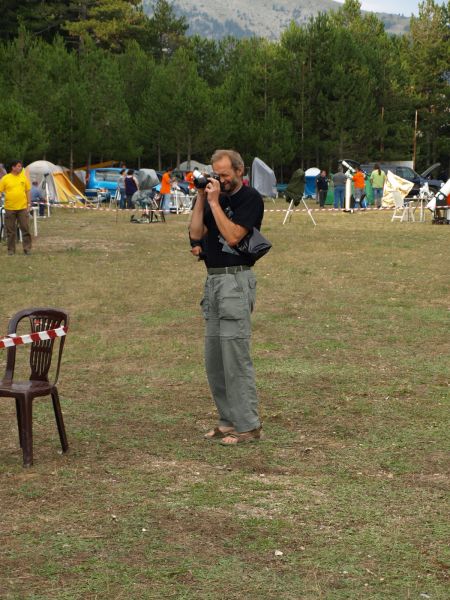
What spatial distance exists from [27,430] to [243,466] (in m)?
1.32

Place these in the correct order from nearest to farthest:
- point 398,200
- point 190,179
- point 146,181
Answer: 1. point 190,179
2. point 398,200
3. point 146,181

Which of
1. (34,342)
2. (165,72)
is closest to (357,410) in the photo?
(34,342)

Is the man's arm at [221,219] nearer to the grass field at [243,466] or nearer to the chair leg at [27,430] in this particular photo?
the grass field at [243,466]

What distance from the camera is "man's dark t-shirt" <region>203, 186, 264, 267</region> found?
6387 millimetres

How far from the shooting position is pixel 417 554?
4723 millimetres

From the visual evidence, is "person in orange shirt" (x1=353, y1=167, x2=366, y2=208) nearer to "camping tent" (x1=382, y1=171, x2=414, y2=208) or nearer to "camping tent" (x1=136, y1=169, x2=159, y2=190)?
"camping tent" (x1=382, y1=171, x2=414, y2=208)

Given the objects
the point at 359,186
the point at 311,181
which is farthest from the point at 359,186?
the point at 311,181

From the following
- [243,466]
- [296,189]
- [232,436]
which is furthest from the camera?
[296,189]

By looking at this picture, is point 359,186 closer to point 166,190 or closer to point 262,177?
point 166,190

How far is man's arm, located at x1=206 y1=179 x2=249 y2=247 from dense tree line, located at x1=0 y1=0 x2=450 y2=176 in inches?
1598

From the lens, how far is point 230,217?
6.38m

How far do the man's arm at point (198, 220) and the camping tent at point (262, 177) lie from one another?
139 ft

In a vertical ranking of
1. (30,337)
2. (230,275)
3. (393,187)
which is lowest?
(393,187)

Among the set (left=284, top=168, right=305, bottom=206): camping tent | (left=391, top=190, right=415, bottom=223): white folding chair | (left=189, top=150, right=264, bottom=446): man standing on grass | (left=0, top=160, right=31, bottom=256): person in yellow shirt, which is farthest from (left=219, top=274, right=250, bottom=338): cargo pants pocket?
(left=391, top=190, right=415, bottom=223): white folding chair
